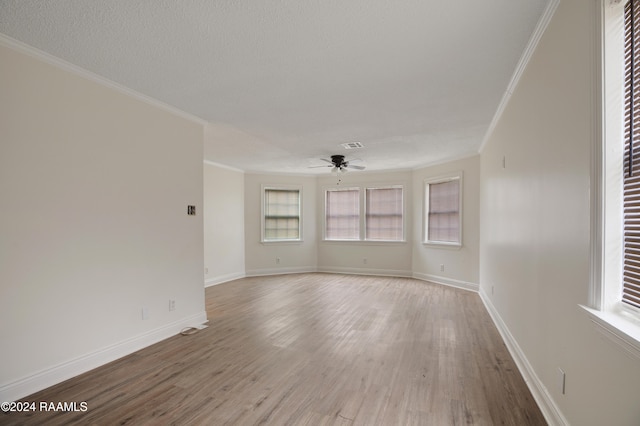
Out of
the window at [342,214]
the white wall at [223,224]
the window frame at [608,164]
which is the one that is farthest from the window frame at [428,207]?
the window frame at [608,164]

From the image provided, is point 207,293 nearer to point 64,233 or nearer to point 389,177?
point 64,233

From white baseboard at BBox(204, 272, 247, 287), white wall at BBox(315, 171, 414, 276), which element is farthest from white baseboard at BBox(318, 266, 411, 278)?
white baseboard at BBox(204, 272, 247, 287)

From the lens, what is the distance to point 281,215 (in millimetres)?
7828

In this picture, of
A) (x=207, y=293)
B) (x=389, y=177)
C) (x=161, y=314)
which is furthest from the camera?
(x=389, y=177)

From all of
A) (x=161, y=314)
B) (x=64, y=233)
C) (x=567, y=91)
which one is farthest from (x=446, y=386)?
(x=64, y=233)

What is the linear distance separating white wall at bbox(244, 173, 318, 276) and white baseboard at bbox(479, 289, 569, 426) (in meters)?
5.09

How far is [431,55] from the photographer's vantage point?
7.56 feet

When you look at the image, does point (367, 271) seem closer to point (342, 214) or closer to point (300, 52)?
point (342, 214)

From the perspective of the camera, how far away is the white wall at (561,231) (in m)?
1.37

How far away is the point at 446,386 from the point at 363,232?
5.35 m

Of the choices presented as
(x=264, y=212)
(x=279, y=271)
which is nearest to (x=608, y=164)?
(x=264, y=212)

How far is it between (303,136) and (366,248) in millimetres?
4062

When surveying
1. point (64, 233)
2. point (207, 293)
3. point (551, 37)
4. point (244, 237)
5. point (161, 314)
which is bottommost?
point (207, 293)

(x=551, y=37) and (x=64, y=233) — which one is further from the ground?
(x=551, y=37)
